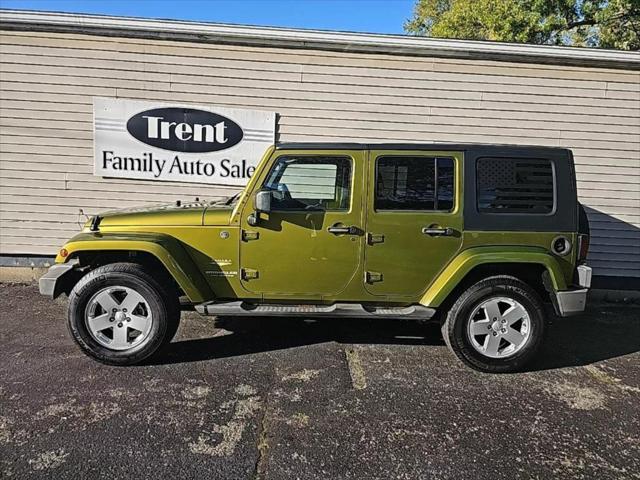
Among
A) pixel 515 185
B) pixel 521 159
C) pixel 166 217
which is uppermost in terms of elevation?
pixel 521 159

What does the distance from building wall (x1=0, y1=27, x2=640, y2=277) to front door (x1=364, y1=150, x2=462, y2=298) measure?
264cm

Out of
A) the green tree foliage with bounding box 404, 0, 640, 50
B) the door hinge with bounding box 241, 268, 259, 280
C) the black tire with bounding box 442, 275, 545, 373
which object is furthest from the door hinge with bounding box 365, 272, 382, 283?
the green tree foliage with bounding box 404, 0, 640, 50

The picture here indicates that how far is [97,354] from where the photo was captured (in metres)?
3.92

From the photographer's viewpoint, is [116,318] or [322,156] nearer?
[116,318]

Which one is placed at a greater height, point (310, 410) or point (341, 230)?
point (341, 230)

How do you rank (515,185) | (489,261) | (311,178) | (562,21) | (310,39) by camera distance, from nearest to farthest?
(489,261) → (515,185) → (311,178) → (310,39) → (562,21)

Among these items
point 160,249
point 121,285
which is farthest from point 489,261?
point 121,285

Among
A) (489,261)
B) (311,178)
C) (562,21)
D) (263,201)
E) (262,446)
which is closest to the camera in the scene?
(262,446)

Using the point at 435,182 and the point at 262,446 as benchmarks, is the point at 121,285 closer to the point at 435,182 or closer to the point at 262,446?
the point at 262,446

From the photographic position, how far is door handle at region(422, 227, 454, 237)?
13.3ft

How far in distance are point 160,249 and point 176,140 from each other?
3.03 metres

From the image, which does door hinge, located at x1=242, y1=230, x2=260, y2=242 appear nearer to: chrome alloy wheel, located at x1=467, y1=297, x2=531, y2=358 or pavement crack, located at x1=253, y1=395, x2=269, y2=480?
pavement crack, located at x1=253, y1=395, x2=269, y2=480

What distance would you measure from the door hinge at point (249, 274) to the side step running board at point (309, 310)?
23 centimetres

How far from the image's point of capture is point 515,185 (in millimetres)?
4109
